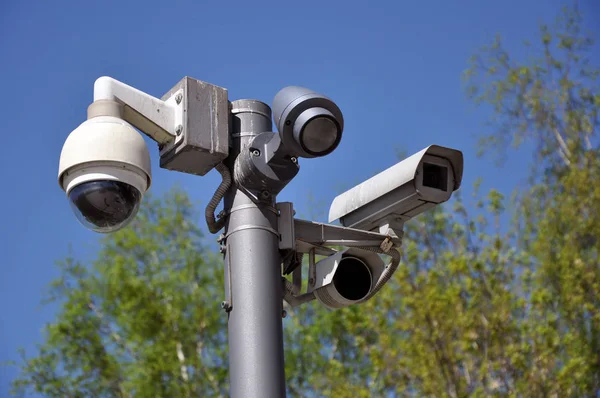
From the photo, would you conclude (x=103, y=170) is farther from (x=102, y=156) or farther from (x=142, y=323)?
(x=142, y=323)

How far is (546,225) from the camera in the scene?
13.2 meters

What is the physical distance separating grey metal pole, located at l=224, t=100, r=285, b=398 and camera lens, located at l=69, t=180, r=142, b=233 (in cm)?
34

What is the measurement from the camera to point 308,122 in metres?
2.74

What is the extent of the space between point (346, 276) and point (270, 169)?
0.49 metres

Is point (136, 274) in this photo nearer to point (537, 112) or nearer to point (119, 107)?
point (537, 112)

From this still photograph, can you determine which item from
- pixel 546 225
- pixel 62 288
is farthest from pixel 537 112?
pixel 62 288

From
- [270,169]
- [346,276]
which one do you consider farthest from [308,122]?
[346,276]

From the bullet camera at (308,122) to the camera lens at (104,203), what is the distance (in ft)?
1.65

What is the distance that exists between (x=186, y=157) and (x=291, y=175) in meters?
0.35

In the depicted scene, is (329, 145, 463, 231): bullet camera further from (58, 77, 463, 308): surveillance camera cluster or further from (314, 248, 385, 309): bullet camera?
(314, 248, 385, 309): bullet camera

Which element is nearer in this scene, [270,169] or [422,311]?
[270,169]

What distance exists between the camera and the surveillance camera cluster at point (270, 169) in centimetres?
274

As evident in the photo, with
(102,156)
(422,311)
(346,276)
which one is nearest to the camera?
(102,156)

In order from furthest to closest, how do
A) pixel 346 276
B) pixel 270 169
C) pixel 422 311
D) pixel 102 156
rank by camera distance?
pixel 422 311 → pixel 346 276 → pixel 270 169 → pixel 102 156
